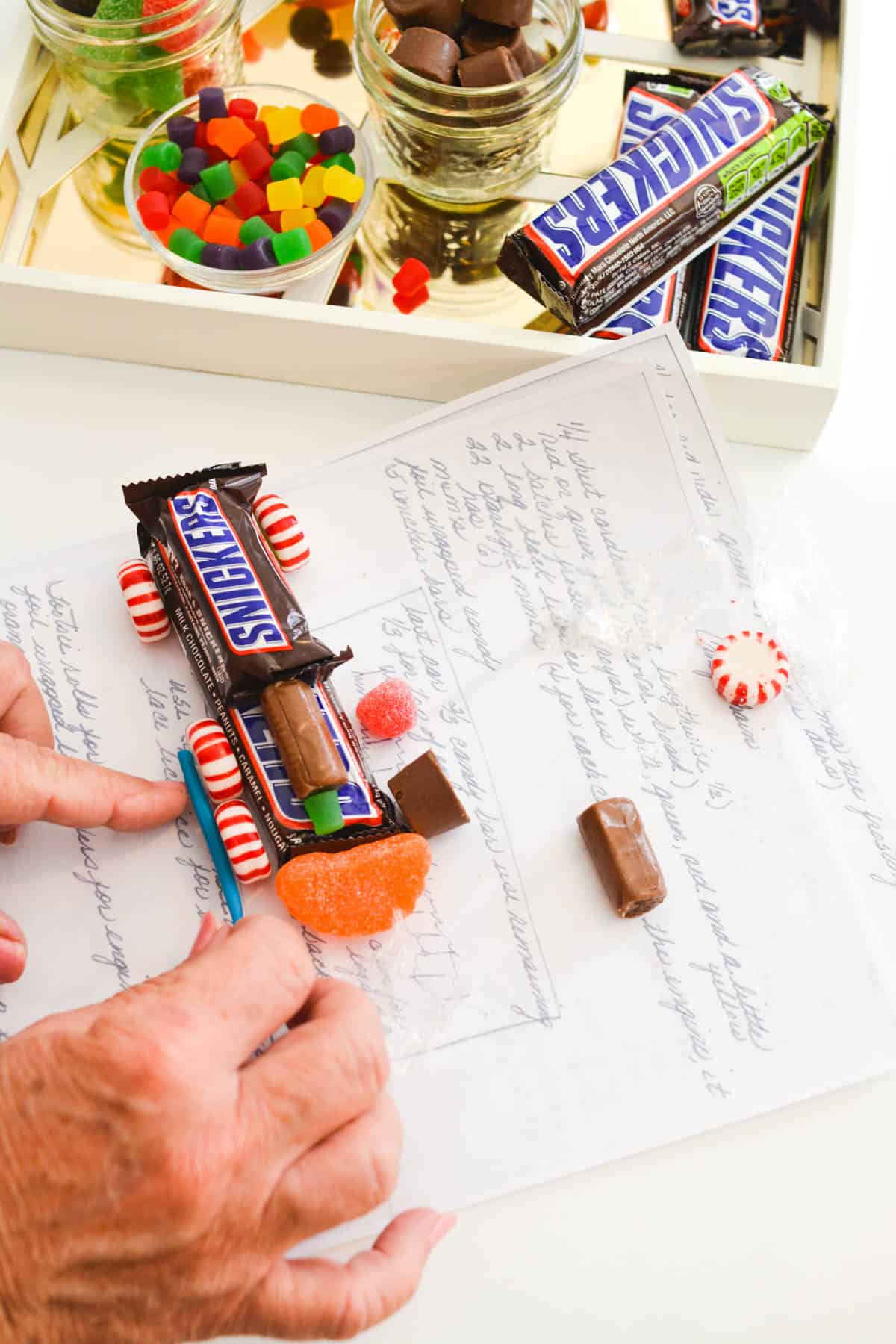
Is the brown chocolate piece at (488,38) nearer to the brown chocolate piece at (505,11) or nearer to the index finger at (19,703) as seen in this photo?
the brown chocolate piece at (505,11)

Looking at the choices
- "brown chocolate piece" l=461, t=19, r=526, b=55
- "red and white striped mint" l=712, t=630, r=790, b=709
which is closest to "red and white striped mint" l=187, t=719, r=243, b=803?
"red and white striped mint" l=712, t=630, r=790, b=709

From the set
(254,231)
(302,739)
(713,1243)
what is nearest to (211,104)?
(254,231)

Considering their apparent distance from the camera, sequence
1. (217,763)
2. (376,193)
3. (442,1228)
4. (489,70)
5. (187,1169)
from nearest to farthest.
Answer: (187,1169) < (442,1228) < (217,763) < (489,70) < (376,193)

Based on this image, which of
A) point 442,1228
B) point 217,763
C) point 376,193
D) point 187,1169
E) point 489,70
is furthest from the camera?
point 376,193

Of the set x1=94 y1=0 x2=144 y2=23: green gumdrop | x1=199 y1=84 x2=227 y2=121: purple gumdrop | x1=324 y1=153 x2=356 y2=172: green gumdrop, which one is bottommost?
x1=324 y1=153 x2=356 y2=172: green gumdrop

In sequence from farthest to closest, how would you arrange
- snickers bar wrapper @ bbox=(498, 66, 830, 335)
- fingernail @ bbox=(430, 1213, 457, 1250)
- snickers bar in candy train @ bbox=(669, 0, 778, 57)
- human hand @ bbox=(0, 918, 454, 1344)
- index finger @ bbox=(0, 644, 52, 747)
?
snickers bar in candy train @ bbox=(669, 0, 778, 57), snickers bar wrapper @ bbox=(498, 66, 830, 335), index finger @ bbox=(0, 644, 52, 747), fingernail @ bbox=(430, 1213, 457, 1250), human hand @ bbox=(0, 918, 454, 1344)

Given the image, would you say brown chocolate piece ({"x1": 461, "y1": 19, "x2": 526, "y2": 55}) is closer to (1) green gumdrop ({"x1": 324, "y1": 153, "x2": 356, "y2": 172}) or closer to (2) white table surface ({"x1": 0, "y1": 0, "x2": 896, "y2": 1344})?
(1) green gumdrop ({"x1": 324, "y1": 153, "x2": 356, "y2": 172})

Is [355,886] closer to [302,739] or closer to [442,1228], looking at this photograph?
[302,739]
